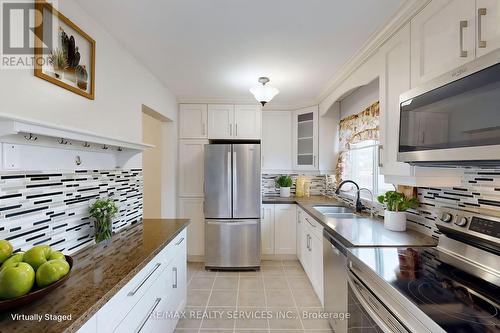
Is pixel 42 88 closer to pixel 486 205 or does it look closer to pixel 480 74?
pixel 480 74

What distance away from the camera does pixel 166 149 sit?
3486 millimetres

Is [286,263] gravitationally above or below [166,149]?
below

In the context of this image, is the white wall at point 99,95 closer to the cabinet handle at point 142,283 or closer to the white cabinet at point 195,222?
the cabinet handle at point 142,283

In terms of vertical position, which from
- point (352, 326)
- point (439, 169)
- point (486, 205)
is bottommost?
point (352, 326)

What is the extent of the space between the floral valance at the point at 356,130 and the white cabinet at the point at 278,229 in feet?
2.93

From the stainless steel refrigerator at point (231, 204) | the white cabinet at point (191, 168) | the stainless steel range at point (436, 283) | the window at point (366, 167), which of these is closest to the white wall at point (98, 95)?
the white cabinet at point (191, 168)

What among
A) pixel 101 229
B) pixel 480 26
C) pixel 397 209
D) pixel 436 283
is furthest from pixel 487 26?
pixel 101 229

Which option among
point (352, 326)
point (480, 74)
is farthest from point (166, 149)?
Answer: point (480, 74)

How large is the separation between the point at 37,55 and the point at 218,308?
7.95 ft

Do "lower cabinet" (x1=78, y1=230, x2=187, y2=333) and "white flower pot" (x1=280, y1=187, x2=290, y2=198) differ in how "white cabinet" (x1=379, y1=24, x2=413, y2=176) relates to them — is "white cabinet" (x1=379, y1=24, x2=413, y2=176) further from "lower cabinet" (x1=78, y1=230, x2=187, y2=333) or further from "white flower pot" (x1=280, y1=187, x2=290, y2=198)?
"white flower pot" (x1=280, y1=187, x2=290, y2=198)

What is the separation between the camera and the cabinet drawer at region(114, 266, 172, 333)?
125cm

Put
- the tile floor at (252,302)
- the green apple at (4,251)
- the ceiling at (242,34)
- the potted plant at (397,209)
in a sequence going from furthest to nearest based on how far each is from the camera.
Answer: the tile floor at (252,302), the potted plant at (397,209), the ceiling at (242,34), the green apple at (4,251)

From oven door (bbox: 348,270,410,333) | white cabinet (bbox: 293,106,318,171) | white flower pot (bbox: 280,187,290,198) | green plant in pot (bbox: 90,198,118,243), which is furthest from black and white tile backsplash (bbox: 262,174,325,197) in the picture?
green plant in pot (bbox: 90,198,118,243)

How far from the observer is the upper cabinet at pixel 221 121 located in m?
3.66
